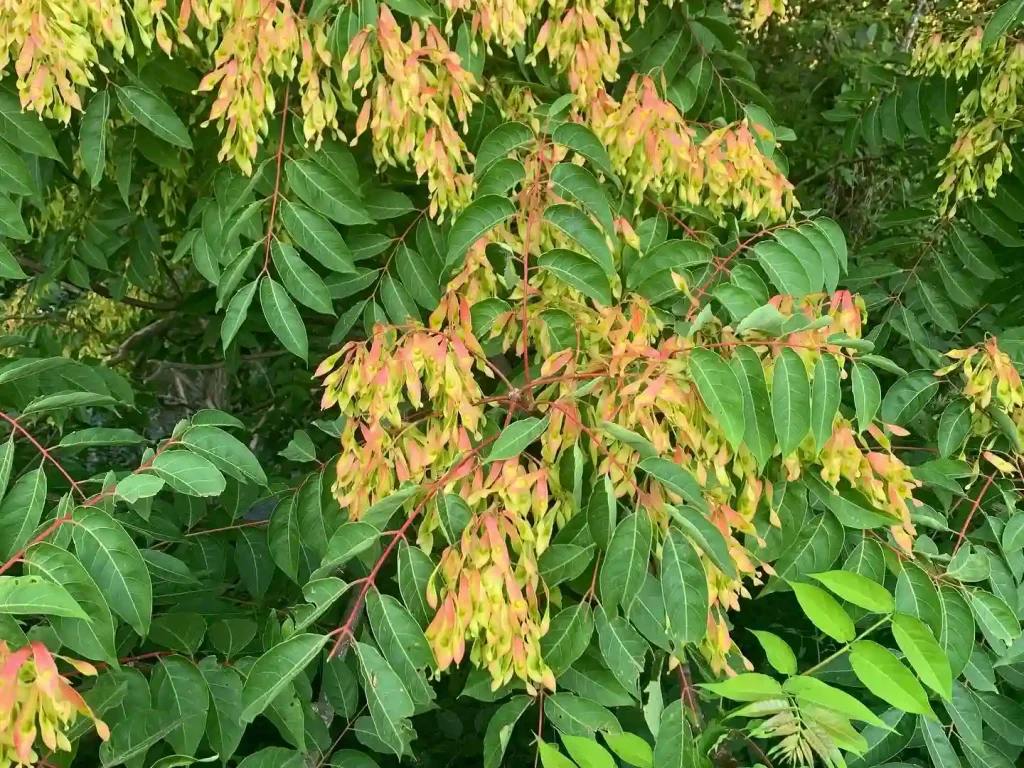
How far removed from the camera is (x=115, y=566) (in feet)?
3.17

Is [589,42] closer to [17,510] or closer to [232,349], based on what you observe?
[17,510]

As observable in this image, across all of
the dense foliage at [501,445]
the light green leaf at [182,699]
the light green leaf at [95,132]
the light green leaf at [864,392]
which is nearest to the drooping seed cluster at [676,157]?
the dense foliage at [501,445]

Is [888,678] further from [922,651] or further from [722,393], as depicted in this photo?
[722,393]

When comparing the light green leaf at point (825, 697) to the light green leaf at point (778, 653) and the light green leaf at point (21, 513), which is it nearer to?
the light green leaf at point (778, 653)

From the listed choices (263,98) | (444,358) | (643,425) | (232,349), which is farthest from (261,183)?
(232,349)

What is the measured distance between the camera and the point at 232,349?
85.6 inches

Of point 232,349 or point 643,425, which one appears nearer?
point 643,425

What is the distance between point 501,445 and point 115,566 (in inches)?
19.0

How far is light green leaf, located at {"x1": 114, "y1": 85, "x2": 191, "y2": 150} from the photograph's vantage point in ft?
4.24

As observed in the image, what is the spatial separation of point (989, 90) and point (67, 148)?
Result: 1.98 m

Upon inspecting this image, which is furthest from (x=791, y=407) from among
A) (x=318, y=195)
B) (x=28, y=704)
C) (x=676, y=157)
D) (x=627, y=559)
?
(x=28, y=704)

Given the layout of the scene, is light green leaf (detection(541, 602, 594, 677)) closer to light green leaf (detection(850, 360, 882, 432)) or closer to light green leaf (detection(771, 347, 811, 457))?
light green leaf (detection(771, 347, 811, 457))

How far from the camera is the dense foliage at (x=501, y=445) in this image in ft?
3.03

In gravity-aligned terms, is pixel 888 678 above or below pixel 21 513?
above
